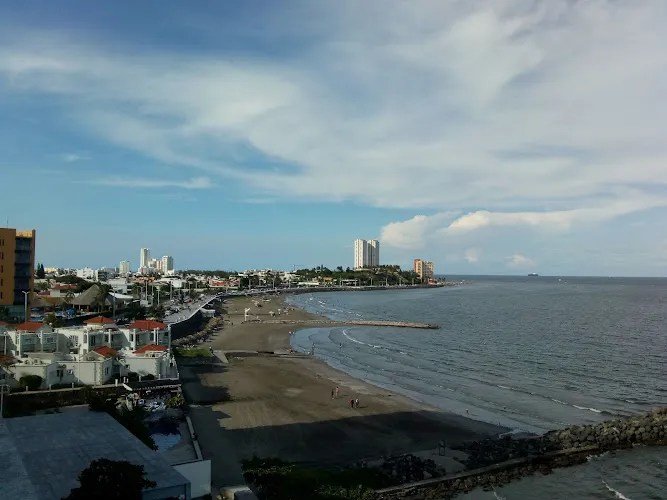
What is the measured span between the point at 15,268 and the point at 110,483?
180 ft

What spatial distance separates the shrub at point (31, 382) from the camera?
99.4ft

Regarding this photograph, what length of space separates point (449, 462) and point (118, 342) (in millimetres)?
26605

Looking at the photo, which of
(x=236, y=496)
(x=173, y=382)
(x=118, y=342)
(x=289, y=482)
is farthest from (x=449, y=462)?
(x=118, y=342)

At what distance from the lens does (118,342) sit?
133ft

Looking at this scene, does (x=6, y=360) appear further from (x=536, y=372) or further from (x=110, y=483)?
(x=536, y=372)

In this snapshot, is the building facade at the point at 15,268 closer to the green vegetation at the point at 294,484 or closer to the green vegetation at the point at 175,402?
the green vegetation at the point at 175,402

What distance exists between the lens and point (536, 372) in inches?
1881

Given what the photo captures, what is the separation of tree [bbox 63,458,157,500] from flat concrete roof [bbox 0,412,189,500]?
0.64m

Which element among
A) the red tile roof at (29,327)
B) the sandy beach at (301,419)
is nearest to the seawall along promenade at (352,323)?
the sandy beach at (301,419)

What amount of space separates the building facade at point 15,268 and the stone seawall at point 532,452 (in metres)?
50.0

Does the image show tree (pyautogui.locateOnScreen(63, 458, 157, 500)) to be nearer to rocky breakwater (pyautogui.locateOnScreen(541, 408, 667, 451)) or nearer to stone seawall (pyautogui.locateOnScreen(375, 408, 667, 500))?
stone seawall (pyautogui.locateOnScreen(375, 408, 667, 500))

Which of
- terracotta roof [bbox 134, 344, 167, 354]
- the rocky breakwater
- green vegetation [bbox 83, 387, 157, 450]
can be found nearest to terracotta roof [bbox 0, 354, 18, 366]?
terracotta roof [bbox 134, 344, 167, 354]

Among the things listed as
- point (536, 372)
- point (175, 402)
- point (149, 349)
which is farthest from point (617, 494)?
point (149, 349)

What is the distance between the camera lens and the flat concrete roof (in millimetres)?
13523
